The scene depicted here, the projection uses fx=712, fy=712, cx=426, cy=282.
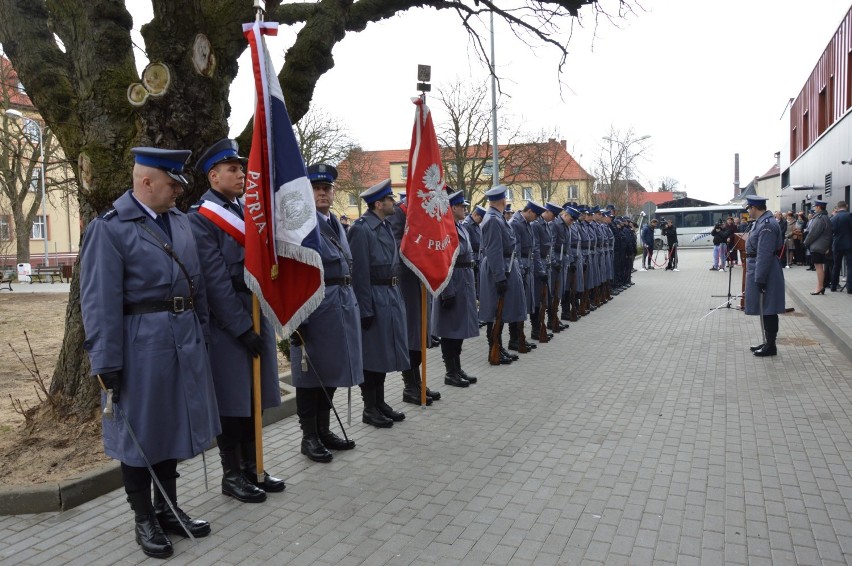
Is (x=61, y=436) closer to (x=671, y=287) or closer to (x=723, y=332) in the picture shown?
(x=723, y=332)

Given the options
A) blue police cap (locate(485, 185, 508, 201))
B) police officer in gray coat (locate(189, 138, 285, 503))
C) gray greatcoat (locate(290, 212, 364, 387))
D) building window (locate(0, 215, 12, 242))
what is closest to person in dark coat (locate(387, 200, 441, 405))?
gray greatcoat (locate(290, 212, 364, 387))

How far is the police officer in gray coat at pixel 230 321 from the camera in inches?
171

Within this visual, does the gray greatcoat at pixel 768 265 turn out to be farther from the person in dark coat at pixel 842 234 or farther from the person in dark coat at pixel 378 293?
the person in dark coat at pixel 842 234

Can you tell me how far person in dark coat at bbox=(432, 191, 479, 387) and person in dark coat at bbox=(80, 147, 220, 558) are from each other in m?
4.10

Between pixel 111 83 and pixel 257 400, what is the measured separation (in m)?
3.03

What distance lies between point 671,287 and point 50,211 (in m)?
43.3

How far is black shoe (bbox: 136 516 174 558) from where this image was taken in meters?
3.77

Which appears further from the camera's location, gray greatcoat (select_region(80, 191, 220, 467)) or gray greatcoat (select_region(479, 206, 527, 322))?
gray greatcoat (select_region(479, 206, 527, 322))

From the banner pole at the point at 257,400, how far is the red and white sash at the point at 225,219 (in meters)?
0.40

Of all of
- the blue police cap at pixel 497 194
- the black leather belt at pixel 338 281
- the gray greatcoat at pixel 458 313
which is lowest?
the gray greatcoat at pixel 458 313

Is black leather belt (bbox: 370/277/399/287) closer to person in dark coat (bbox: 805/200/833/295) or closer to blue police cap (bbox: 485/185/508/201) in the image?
blue police cap (bbox: 485/185/508/201)

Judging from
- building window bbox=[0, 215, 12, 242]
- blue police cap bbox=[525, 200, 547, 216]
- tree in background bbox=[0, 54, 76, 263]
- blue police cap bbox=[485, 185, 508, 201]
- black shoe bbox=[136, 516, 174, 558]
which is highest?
tree in background bbox=[0, 54, 76, 263]

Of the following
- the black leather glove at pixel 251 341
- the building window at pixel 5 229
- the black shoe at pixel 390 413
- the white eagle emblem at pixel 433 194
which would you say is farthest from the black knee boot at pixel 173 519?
the building window at pixel 5 229

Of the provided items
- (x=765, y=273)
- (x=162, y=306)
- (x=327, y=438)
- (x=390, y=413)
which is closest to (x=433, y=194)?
(x=390, y=413)
